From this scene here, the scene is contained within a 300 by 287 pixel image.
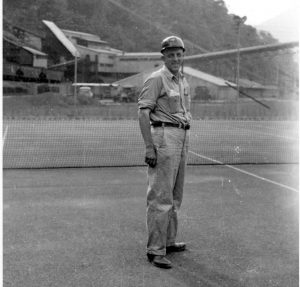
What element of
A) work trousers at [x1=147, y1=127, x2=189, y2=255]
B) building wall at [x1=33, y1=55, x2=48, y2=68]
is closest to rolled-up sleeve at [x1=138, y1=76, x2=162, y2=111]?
work trousers at [x1=147, y1=127, x2=189, y2=255]

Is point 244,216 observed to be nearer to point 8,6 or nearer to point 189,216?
point 189,216

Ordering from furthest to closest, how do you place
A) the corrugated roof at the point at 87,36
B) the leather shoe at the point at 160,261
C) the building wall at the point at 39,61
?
the corrugated roof at the point at 87,36, the building wall at the point at 39,61, the leather shoe at the point at 160,261

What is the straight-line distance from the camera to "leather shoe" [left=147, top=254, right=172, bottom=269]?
12.8 ft

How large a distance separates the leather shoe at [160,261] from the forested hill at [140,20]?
2185cm

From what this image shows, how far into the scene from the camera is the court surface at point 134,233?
371cm

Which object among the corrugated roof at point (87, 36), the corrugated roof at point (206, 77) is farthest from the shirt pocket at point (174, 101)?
the corrugated roof at point (206, 77)

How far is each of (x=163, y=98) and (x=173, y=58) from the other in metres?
0.34

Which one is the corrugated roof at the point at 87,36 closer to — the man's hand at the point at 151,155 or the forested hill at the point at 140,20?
the forested hill at the point at 140,20

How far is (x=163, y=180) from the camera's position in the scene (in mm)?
3994

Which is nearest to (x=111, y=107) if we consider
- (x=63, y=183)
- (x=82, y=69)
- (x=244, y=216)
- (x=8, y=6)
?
(x=82, y=69)

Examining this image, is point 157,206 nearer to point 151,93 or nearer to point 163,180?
point 163,180

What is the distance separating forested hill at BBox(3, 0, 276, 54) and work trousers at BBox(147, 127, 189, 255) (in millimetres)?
21500

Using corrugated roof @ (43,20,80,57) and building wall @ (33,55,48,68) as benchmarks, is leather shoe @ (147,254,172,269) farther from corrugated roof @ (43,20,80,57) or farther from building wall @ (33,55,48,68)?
corrugated roof @ (43,20,80,57)

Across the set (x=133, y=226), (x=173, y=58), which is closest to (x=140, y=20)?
(x=133, y=226)
